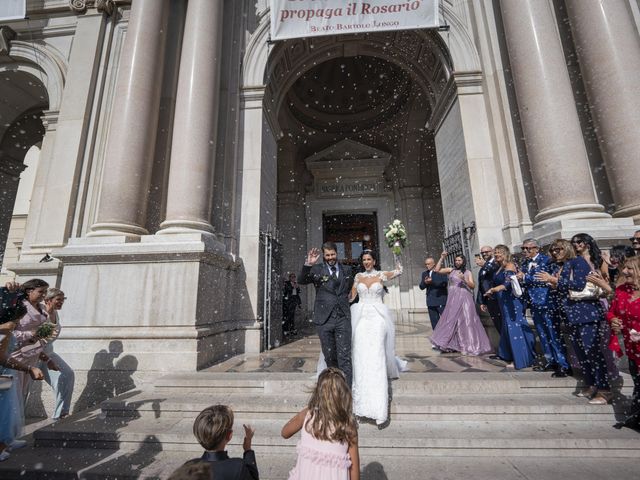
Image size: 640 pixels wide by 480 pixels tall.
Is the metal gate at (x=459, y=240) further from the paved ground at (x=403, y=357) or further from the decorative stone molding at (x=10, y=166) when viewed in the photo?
the decorative stone molding at (x=10, y=166)

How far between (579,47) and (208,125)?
7598 millimetres

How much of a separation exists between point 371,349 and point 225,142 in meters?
5.88

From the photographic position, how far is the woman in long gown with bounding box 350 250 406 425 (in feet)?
10.6

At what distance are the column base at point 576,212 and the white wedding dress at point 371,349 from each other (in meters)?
3.57

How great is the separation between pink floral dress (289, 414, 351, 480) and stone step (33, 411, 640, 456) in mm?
1357

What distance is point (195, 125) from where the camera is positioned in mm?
6172

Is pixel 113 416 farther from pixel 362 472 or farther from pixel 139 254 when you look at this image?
pixel 362 472

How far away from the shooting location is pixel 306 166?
15.6 m

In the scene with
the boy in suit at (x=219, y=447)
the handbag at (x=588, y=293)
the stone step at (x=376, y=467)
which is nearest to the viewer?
the boy in suit at (x=219, y=447)

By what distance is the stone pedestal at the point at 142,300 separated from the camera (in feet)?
16.3

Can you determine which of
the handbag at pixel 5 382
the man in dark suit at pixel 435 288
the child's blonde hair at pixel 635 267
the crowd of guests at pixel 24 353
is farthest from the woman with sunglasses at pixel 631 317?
the handbag at pixel 5 382

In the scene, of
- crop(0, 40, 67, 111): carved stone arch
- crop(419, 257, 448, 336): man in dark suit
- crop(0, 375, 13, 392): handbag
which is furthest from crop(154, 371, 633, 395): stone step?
crop(0, 40, 67, 111): carved stone arch

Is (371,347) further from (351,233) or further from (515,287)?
(351,233)

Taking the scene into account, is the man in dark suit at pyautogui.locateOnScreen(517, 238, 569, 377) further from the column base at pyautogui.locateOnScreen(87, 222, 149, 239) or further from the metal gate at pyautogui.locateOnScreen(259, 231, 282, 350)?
the column base at pyautogui.locateOnScreen(87, 222, 149, 239)
